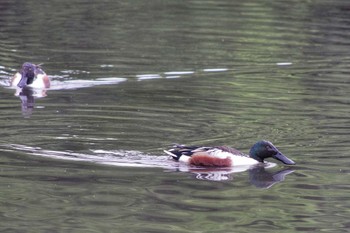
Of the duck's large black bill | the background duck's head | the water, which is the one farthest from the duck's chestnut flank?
the background duck's head

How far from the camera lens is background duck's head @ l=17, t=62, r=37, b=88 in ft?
68.7

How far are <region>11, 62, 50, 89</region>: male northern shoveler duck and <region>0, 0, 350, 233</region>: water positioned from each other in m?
0.27

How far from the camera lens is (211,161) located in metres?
14.7

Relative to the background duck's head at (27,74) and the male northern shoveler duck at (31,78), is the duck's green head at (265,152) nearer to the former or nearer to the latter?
the male northern shoveler duck at (31,78)

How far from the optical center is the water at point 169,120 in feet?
41.5

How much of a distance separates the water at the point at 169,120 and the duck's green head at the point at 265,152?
Answer: 141mm

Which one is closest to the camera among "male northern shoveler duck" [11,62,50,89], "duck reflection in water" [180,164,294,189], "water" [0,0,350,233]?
"water" [0,0,350,233]

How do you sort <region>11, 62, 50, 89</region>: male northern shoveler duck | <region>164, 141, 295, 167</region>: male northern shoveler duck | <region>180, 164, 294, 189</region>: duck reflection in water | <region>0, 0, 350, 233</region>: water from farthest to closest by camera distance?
<region>11, 62, 50, 89</region>: male northern shoveler duck → <region>164, 141, 295, 167</region>: male northern shoveler duck → <region>180, 164, 294, 189</region>: duck reflection in water → <region>0, 0, 350, 233</region>: water

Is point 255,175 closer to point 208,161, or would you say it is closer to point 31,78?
point 208,161

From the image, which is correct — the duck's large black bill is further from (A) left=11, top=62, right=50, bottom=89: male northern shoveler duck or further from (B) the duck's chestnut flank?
(A) left=11, top=62, right=50, bottom=89: male northern shoveler duck

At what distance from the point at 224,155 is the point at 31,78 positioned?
7258 millimetres

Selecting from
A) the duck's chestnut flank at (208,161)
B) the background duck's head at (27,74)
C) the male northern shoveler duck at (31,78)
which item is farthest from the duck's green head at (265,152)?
the background duck's head at (27,74)

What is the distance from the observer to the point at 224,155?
14.6 m

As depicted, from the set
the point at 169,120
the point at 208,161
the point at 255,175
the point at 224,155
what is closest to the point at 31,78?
the point at 169,120
